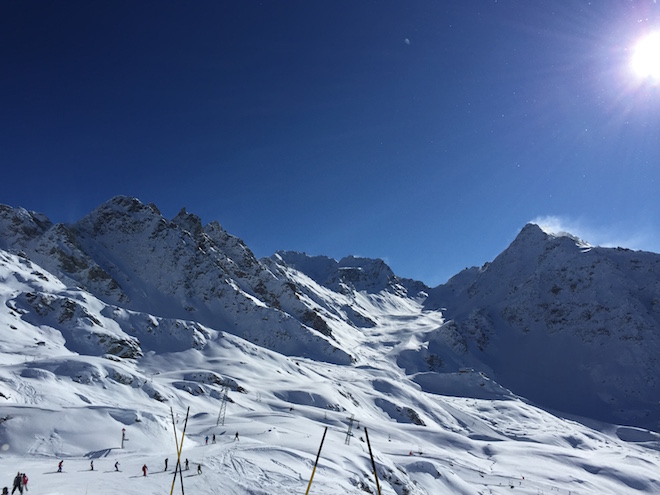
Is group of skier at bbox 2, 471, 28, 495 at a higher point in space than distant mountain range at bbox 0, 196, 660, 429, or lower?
lower

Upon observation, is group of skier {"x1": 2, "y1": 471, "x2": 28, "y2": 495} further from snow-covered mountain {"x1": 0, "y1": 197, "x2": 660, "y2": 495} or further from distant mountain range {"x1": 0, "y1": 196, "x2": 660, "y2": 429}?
distant mountain range {"x1": 0, "y1": 196, "x2": 660, "y2": 429}

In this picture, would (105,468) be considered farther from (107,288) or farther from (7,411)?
(107,288)

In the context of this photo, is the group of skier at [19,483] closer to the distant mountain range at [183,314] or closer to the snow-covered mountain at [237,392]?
the snow-covered mountain at [237,392]

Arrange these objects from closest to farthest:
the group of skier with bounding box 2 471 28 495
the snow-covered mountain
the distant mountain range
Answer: the group of skier with bounding box 2 471 28 495, the snow-covered mountain, the distant mountain range

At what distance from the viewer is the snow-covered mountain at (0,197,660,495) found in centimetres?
4138

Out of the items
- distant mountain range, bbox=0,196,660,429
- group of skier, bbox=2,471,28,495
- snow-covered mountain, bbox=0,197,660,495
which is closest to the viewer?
group of skier, bbox=2,471,28,495

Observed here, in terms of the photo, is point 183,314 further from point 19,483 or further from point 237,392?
point 19,483

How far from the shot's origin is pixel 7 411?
42688mm

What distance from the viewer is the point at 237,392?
288 ft

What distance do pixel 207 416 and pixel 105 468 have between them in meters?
30.9

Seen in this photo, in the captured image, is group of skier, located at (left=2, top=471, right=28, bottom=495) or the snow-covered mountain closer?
group of skier, located at (left=2, top=471, right=28, bottom=495)

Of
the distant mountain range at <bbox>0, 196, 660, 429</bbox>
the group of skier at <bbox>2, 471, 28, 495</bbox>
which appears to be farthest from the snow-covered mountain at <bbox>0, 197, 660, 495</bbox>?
the group of skier at <bbox>2, 471, 28, 495</bbox>

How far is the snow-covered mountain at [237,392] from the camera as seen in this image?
136 ft

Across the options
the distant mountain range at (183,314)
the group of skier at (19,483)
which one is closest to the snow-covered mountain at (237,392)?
the distant mountain range at (183,314)
